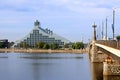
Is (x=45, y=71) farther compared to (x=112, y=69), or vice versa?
(x=45, y=71)

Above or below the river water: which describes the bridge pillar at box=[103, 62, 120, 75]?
above

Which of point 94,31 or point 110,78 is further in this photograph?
point 94,31

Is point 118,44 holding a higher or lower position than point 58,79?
higher

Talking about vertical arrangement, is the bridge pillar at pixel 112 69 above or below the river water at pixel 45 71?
above

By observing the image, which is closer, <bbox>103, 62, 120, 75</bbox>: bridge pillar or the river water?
<bbox>103, 62, 120, 75</bbox>: bridge pillar

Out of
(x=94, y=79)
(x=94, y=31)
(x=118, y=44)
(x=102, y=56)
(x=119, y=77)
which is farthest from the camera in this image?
(x=94, y=31)

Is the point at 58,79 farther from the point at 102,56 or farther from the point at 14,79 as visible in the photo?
the point at 102,56

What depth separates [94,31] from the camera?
105125mm

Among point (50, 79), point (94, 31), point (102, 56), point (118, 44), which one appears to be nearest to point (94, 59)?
point (102, 56)

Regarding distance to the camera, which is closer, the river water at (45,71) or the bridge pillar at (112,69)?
the bridge pillar at (112,69)

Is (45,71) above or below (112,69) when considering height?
below

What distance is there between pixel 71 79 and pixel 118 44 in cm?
1765

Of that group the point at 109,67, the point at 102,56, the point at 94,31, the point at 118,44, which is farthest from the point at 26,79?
the point at 94,31

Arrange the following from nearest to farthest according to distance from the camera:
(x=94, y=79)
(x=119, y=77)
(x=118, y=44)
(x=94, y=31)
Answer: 1. (x=118, y=44)
2. (x=119, y=77)
3. (x=94, y=79)
4. (x=94, y=31)
